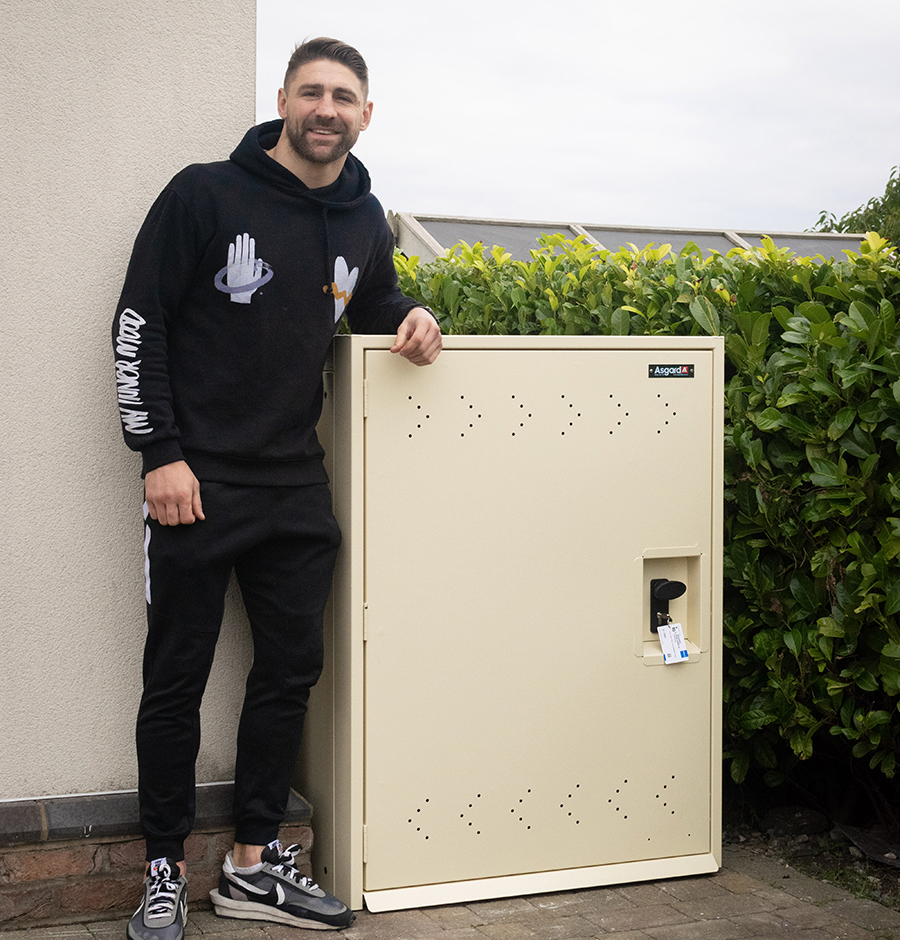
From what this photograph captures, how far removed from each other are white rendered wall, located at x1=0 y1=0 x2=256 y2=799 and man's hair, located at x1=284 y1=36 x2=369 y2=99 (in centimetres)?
27

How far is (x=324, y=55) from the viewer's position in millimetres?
3025

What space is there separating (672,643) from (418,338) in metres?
1.27

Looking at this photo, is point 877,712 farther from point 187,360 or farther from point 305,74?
point 305,74

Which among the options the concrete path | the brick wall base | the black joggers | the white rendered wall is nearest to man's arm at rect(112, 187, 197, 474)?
the black joggers

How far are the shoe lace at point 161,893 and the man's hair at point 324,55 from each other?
7.15 ft

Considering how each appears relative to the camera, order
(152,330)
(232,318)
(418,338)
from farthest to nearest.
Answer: (418,338) → (232,318) → (152,330)

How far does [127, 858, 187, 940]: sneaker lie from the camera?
2.88 metres

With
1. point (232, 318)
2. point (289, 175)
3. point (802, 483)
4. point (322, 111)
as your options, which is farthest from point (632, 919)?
point (322, 111)

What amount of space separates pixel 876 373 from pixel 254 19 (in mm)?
2137

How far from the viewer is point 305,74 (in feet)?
9.86

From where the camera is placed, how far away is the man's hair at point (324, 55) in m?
3.03

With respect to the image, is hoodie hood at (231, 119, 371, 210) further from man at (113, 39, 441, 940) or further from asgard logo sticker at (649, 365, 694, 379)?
asgard logo sticker at (649, 365, 694, 379)

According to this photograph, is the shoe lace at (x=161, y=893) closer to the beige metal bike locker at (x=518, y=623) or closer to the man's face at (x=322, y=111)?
the beige metal bike locker at (x=518, y=623)

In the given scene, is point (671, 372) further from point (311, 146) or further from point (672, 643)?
point (311, 146)
